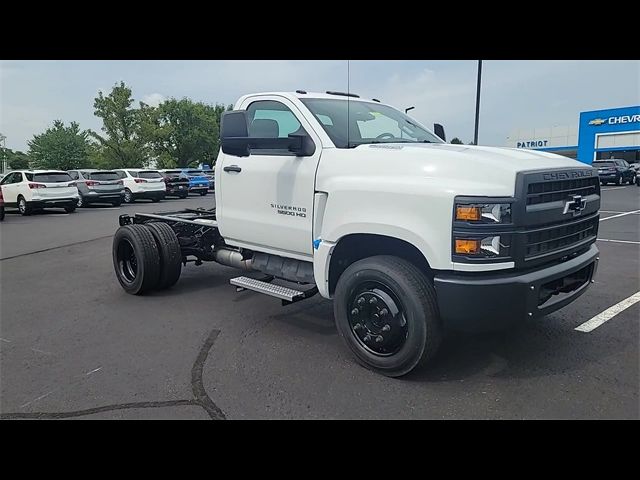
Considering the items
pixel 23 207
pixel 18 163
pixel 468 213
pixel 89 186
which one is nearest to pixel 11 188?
pixel 23 207

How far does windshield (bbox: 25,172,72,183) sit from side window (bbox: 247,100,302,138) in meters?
16.0

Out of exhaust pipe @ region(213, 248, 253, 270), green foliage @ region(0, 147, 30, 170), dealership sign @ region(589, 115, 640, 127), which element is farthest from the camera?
green foliage @ region(0, 147, 30, 170)

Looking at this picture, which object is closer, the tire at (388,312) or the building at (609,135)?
the tire at (388,312)

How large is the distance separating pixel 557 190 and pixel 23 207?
762 inches

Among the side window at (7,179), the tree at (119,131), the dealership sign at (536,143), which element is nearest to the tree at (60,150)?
the tree at (119,131)

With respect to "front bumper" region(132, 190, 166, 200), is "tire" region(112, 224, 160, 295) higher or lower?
higher

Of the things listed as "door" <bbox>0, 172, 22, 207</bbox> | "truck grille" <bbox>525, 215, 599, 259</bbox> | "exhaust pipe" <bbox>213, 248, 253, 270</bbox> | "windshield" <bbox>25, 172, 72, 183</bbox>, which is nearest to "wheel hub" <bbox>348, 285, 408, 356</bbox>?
"truck grille" <bbox>525, 215, 599, 259</bbox>

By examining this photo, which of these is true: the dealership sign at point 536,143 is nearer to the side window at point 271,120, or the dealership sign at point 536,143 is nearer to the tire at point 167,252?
the tire at point 167,252

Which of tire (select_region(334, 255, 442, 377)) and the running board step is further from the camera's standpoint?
the running board step

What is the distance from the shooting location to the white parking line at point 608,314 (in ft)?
15.3

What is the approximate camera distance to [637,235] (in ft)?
35.4

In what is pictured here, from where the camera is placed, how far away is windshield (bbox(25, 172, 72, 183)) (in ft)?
58.5

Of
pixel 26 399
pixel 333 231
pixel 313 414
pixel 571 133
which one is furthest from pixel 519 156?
pixel 571 133

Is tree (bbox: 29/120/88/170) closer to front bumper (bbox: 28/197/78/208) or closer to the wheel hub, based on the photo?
front bumper (bbox: 28/197/78/208)
